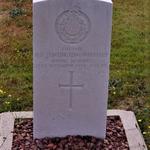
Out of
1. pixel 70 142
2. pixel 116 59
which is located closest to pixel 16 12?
pixel 116 59

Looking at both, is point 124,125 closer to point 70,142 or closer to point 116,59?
point 70,142

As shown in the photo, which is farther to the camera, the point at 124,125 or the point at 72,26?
the point at 124,125

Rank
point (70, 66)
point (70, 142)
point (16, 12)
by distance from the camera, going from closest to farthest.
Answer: point (70, 66)
point (70, 142)
point (16, 12)

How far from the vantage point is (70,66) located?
17.5ft

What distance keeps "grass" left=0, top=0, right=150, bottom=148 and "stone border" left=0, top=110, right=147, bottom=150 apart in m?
0.18

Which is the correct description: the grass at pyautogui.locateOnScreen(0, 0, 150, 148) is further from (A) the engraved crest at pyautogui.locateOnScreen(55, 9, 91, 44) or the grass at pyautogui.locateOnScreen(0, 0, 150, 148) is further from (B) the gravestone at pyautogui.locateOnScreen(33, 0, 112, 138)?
(A) the engraved crest at pyautogui.locateOnScreen(55, 9, 91, 44)

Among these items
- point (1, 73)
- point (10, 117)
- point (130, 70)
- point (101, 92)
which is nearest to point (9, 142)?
point (10, 117)

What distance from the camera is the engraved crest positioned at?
16.9 feet

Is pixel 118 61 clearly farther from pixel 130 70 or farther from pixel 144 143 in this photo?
pixel 144 143

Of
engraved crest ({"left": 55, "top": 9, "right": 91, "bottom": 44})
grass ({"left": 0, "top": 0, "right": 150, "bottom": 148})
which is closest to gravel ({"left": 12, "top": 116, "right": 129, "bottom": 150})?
grass ({"left": 0, "top": 0, "right": 150, "bottom": 148})

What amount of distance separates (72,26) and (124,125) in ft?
4.79

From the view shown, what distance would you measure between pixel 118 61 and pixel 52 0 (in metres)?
3.22

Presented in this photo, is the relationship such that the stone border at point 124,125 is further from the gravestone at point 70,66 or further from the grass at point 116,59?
the gravestone at point 70,66

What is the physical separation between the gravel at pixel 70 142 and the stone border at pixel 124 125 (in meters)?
0.06
